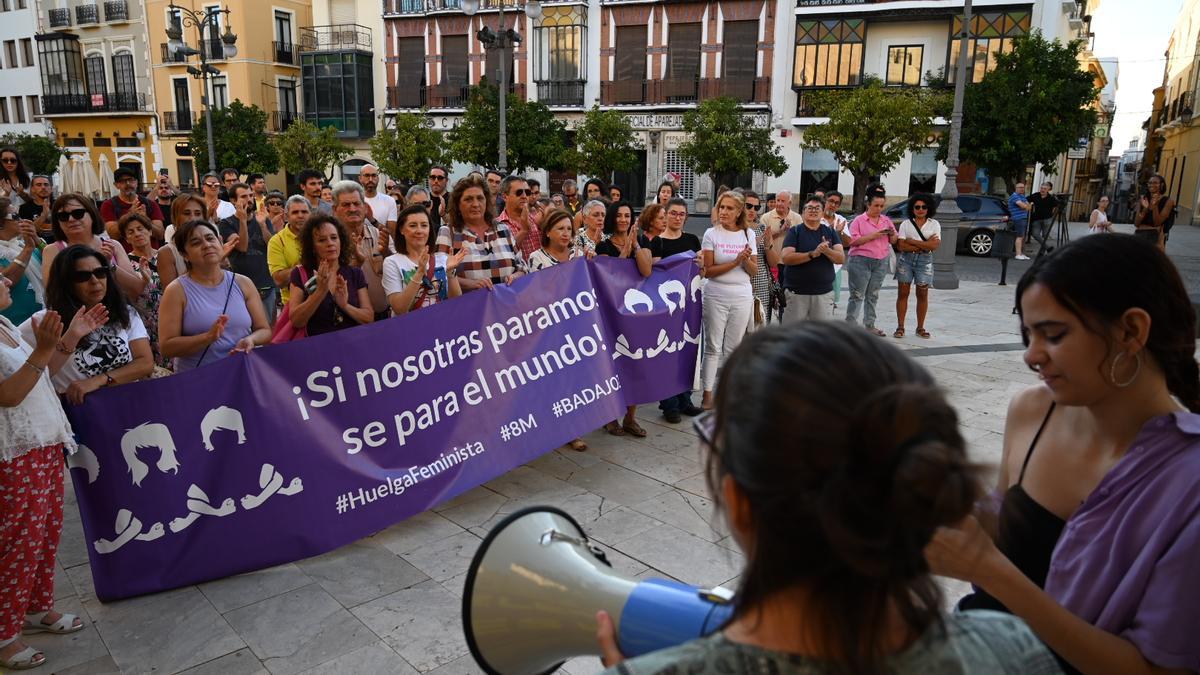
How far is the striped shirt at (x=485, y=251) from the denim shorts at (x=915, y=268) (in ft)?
17.0

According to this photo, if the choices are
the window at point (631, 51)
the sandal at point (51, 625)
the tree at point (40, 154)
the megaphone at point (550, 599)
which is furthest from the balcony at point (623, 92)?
the megaphone at point (550, 599)

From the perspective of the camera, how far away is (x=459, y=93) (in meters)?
33.6

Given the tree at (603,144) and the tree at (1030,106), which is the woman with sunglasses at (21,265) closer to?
the tree at (603,144)

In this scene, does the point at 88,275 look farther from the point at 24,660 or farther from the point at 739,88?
the point at 739,88

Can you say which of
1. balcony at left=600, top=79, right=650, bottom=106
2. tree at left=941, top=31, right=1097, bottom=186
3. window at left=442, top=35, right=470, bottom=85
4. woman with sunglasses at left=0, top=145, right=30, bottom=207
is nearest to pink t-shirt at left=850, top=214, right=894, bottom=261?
woman with sunglasses at left=0, top=145, right=30, bottom=207

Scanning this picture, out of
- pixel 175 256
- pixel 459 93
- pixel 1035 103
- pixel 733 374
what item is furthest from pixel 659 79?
pixel 733 374

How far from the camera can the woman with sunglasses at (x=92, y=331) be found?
320 centimetres

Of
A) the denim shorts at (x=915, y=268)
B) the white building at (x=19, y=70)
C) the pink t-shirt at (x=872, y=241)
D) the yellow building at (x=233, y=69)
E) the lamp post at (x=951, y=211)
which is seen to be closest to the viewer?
the pink t-shirt at (x=872, y=241)

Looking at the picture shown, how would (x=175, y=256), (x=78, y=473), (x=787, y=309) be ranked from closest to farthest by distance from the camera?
(x=78, y=473) → (x=175, y=256) → (x=787, y=309)

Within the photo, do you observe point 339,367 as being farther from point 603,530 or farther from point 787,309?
point 787,309

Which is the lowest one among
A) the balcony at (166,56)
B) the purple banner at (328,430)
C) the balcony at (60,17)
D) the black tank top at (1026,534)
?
the purple banner at (328,430)

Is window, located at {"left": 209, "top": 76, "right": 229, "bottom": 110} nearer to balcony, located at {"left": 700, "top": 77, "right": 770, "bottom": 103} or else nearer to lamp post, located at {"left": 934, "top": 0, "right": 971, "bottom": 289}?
balcony, located at {"left": 700, "top": 77, "right": 770, "bottom": 103}

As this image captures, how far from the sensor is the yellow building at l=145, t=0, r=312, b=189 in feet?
117

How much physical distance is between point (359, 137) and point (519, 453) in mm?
34493
